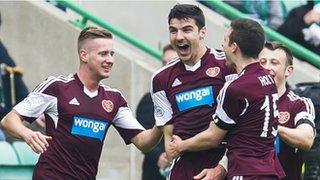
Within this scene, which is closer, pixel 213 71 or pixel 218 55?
pixel 213 71

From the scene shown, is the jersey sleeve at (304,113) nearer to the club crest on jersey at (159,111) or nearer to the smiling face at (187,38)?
the smiling face at (187,38)

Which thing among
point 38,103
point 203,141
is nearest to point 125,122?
point 38,103

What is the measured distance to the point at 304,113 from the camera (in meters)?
8.95

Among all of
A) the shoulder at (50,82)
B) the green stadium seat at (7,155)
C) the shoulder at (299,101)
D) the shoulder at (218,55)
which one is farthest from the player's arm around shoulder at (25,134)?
the green stadium seat at (7,155)

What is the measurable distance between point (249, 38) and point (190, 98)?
31.9 inches

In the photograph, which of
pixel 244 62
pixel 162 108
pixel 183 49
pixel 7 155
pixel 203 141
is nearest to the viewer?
pixel 244 62

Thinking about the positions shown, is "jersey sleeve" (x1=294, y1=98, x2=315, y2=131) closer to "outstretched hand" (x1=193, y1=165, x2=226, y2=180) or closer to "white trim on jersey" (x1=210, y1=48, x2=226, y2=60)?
"white trim on jersey" (x1=210, y1=48, x2=226, y2=60)

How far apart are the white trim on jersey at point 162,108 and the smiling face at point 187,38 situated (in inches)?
13.6

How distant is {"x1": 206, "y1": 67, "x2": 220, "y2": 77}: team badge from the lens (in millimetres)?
8648

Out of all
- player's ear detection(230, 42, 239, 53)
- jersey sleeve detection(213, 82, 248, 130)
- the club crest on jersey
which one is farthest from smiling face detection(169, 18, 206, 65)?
jersey sleeve detection(213, 82, 248, 130)

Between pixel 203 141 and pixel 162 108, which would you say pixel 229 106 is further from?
pixel 162 108

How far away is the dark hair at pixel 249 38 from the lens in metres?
8.06

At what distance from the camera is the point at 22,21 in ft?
42.0

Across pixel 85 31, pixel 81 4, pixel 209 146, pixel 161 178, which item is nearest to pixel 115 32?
pixel 81 4
